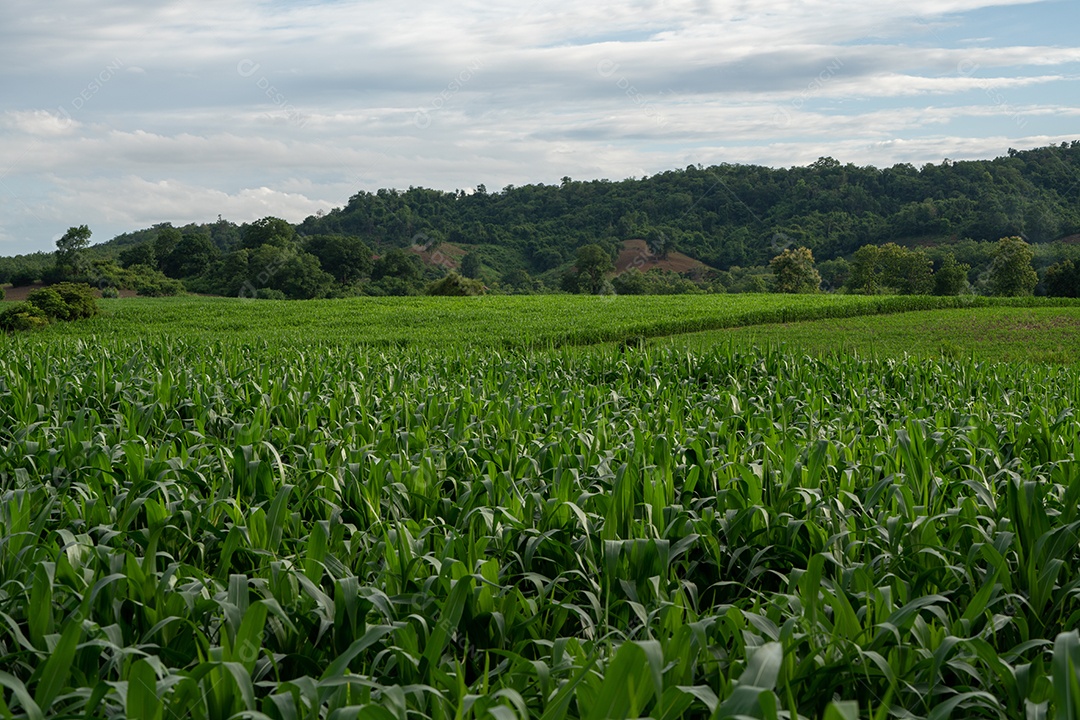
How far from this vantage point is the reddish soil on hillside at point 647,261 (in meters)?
74.0

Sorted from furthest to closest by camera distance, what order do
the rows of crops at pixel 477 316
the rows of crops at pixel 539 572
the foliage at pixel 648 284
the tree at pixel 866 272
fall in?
1. the foliage at pixel 648 284
2. the tree at pixel 866 272
3. the rows of crops at pixel 477 316
4. the rows of crops at pixel 539 572

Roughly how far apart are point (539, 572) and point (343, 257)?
5570cm

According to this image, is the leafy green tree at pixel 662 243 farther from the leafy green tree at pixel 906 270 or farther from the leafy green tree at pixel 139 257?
the leafy green tree at pixel 139 257

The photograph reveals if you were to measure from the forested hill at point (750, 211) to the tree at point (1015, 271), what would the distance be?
12.4 metres

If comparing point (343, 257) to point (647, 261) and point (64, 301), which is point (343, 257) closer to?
point (64, 301)

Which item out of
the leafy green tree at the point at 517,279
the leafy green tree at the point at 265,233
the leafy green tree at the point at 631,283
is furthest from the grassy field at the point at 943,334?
the leafy green tree at the point at 517,279

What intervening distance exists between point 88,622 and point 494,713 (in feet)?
5.40

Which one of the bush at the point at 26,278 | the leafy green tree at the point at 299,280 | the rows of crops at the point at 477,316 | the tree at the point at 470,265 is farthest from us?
the tree at the point at 470,265

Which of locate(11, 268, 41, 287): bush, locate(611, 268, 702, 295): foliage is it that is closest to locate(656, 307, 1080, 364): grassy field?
locate(611, 268, 702, 295): foliage

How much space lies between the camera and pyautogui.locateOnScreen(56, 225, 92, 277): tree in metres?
47.4

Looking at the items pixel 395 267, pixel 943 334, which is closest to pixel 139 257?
pixel 395 267

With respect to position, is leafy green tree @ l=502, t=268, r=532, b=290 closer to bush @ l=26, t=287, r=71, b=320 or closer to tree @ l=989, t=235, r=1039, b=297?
tree @ l=989, t=235, r=1039, b=297

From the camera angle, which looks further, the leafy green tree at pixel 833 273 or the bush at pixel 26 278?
the leafy green tree at pixel 833 273

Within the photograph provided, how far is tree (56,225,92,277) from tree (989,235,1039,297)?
57724 millimetres
